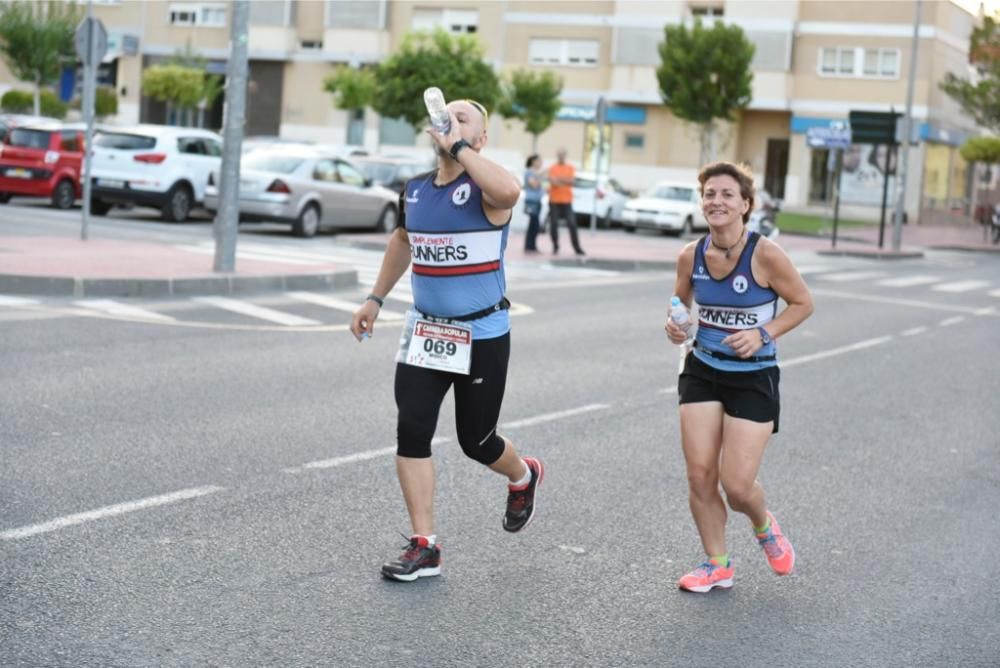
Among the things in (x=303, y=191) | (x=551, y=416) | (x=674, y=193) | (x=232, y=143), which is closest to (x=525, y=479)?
(x=551, y=416)

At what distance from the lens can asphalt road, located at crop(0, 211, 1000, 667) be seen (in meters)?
5.10

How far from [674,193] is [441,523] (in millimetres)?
35821

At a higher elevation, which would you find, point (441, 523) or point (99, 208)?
point (99, 208)

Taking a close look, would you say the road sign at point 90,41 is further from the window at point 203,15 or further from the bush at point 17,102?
the window at point 203,15

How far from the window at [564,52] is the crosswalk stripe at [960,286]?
38.1 m

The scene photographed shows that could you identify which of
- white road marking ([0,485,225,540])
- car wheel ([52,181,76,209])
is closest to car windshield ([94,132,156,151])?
car wheel ([52,181,76,209])

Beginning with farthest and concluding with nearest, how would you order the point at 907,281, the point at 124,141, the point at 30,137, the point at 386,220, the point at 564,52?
the point at 564,52 → the point at 386,220 → the point at 30,137 → the point at 907,281 → the point at 124,141

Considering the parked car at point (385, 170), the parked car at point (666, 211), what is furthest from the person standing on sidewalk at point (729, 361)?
the parked car at point (666, 211)

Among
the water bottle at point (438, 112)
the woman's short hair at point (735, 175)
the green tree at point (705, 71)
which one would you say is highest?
the green tree at point (705, 71)

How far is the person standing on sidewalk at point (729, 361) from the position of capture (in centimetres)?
593

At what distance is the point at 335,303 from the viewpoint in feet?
55.1

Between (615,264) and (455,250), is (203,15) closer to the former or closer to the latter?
(615,264)

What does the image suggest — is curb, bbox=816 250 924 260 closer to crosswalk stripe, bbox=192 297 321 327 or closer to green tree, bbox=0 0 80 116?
crosswalk stripe, bbox=192 297 321 327

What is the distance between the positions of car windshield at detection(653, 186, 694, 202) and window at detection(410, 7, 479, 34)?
27.0 metres
